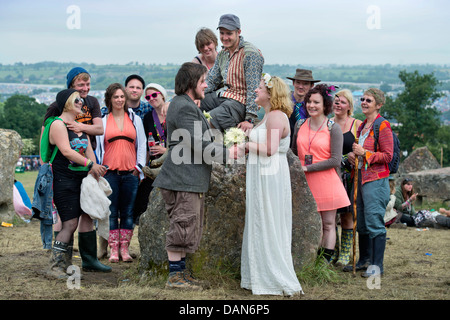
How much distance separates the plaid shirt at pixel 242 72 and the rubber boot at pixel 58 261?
267cm

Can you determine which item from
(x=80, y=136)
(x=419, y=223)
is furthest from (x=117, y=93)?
(x=419, y=223)

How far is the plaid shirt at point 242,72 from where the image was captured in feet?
22.6

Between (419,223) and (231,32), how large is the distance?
768 cm

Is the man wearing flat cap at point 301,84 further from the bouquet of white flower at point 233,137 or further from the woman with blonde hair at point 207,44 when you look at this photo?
the bouquet of white flower at point 233,137

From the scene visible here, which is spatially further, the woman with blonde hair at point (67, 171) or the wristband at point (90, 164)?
the wristband at point (90, 164)

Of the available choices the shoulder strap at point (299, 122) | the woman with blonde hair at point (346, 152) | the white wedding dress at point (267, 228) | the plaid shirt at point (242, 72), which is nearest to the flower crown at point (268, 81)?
the white wedding dress at point (267, 228)

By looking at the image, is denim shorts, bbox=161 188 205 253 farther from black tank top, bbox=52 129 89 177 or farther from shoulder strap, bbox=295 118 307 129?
shoulder strap, bbox=295 118 307 129

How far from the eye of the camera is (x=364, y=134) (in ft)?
24.6

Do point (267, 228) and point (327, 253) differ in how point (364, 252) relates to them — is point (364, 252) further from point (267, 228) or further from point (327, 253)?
point (267, 228)

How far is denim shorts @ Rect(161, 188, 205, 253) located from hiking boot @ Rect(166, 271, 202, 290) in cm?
30

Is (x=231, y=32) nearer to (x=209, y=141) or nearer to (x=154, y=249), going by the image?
(x=209, y=141)

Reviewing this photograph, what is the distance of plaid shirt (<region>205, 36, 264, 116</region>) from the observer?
22.6 ft

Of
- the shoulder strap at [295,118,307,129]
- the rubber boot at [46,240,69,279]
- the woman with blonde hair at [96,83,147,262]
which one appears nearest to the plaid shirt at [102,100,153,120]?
the woman with blonde hair at [96,83,147,262]

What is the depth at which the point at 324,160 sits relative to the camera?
7.04 metres
